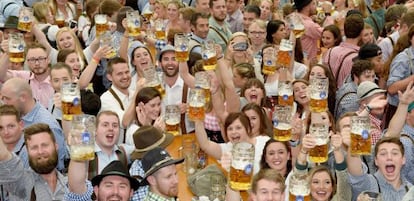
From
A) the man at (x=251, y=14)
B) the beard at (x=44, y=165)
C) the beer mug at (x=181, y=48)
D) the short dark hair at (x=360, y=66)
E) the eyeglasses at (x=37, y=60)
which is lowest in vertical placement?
the beard at (x=44, y=165)

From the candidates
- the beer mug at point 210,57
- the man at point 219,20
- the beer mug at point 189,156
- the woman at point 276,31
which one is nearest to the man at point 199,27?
the man at point 219,20

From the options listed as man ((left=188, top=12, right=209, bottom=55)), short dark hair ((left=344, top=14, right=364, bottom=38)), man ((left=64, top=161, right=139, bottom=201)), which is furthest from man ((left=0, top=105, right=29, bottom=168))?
short dark hair ((left=344, top=14, right=364, bottom=38))

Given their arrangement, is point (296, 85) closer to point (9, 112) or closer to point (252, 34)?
point (252, 34)

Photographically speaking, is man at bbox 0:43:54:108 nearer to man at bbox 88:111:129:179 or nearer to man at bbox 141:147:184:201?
man at bbox 88:111:129:179

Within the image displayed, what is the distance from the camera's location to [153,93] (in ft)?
19.4

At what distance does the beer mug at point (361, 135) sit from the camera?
477 cm

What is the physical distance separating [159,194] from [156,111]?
151 cm

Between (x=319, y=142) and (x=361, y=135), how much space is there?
0.24 metres

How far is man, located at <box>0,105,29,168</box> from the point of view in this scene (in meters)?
5.21

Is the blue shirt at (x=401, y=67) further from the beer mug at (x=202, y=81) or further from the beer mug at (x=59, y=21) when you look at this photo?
the beer mug at (x=59, y=21)

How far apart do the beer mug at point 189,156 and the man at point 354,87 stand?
5.04ft

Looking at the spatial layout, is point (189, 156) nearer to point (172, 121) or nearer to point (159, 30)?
point (172, 121)

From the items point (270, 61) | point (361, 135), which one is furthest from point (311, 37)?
point (361, 135)

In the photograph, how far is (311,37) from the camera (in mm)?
8648
